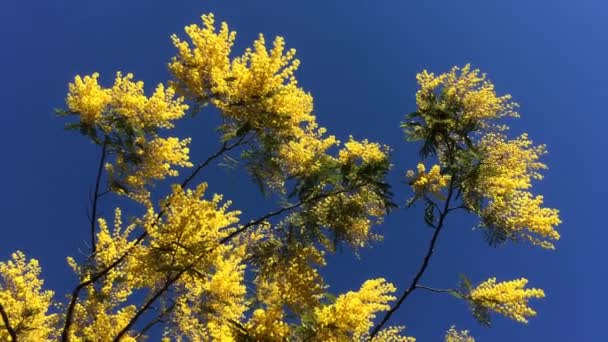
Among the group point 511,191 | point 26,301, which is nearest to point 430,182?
point 511,191

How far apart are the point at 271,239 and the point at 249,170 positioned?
4.94 feet

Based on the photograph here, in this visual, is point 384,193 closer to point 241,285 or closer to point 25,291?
point 241,285

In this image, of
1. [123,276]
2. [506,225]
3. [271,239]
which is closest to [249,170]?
[271,239]

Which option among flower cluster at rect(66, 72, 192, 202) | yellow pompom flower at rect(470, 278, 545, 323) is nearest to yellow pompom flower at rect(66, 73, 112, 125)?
flower cluster at rect(66, 72, 192, 202)

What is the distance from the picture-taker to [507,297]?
314 inches

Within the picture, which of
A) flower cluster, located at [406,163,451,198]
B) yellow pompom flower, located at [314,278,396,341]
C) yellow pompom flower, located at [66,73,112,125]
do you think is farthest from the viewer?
flower cluster, located at [406,163,451,198]

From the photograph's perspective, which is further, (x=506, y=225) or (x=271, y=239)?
(x=271, y=239)

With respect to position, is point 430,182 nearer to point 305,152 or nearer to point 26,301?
point 305,152

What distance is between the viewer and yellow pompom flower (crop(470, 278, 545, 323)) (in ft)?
26.0

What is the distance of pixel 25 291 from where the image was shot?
9.84 m

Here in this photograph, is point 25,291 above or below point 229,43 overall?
below

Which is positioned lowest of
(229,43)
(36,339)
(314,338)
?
(314,338)

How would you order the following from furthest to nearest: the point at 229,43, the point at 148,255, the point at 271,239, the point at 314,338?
the point at 271,239
the point at 229,43
the point at 148,255
the point at 314,338

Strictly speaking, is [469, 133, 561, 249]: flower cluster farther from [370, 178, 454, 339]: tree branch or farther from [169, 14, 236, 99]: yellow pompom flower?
[169, 14, 236, 99]: yellow pompom flower
